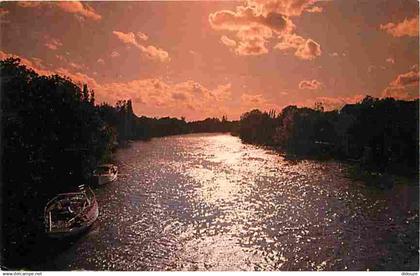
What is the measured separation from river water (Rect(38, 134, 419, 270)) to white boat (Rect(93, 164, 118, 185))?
0.31 meters

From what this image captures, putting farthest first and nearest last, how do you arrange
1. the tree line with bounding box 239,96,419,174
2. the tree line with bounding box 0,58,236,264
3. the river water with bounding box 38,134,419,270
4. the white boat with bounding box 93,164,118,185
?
1. the white boat with bounding box 93,164,118,185
2. the tree line with bounding box 239,96,419,174
3. the tree line with bounding box 0,58,236,264
4. the river water with bounding box 38,134,419,270

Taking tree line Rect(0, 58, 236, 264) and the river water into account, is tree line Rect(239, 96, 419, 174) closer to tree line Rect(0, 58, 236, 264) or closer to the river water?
the river water

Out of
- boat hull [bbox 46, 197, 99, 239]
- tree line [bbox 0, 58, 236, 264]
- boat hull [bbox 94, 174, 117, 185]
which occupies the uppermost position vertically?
tree line [bbox 0, 58, 236, 264]

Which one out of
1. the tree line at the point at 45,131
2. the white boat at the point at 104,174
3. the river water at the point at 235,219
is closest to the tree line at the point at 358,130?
the river water at the point at 235,219

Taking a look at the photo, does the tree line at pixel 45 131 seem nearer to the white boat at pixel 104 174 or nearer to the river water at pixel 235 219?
the river water at pixel 235 219

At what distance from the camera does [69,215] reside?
37.6 feet

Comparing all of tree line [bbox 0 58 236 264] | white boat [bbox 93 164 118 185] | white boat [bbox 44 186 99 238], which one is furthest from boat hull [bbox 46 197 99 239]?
white boat [bbox 93 164 118 185]

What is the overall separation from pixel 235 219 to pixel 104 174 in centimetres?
574

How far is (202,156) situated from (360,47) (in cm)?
1052

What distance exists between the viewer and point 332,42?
10.8 meters

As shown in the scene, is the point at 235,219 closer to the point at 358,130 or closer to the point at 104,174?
the point at 104,174

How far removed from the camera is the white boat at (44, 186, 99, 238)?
10.4 m

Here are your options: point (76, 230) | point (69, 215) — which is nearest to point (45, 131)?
point (69, 215)

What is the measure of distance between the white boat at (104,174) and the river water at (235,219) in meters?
0.31
